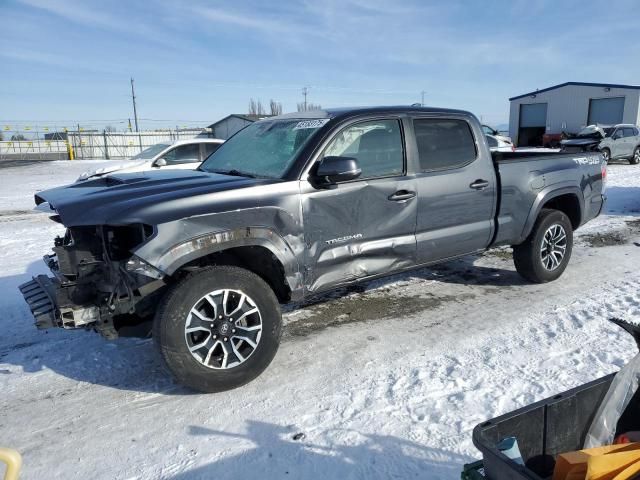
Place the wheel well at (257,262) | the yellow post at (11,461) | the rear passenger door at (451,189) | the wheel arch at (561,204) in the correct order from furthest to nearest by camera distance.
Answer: the wheel arch at (561,204), the rear passenger door at (451,189), the wheel well at (257,262), the yellow post at (11,461)

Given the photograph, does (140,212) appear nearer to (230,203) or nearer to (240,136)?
(230,203)

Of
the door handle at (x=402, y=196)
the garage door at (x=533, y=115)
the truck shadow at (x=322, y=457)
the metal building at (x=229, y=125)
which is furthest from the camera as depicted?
the metal building at (x=229, y=125)

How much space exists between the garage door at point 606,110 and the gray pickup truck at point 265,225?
112ft

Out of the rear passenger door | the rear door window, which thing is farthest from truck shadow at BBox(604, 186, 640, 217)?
the rear door window

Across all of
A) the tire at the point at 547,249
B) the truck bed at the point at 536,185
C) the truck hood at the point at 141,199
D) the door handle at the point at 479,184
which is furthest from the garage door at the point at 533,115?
the truck hood at the point at 141,199

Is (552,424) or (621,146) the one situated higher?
(621,146)

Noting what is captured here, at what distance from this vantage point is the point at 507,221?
492cm

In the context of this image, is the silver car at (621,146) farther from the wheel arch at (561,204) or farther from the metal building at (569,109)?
the wheel arch at (561,204)

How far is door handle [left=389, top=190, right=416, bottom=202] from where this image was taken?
4062 millimetres

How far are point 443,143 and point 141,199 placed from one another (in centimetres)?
274

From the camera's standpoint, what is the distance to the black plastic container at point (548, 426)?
1835mm

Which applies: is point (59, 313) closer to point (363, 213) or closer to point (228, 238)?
point (228, 238)

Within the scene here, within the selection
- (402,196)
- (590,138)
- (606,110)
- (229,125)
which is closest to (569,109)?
(606,110)

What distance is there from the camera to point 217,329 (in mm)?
3293
